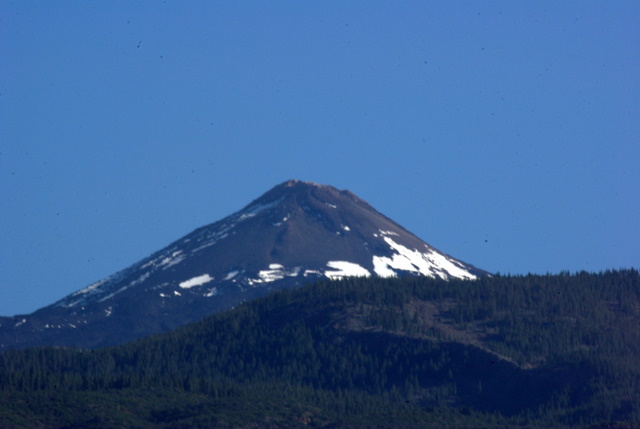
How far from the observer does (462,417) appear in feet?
579

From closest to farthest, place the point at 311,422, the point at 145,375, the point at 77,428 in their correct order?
1. the point at 77,428
2. the point at 311,422
3. the point at 145,375

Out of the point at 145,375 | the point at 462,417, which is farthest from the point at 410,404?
the point at 145,375

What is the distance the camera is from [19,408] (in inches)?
6344

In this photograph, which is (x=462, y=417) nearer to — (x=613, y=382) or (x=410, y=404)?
(x=410, y=404)

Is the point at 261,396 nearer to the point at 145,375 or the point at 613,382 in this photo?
the point at 145,375

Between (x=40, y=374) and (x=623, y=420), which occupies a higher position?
(x=40, y=374)

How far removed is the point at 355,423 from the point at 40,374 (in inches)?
2023

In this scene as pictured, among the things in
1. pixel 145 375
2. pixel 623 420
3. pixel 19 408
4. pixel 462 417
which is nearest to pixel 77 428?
pixel 19 408

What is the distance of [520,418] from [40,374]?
239 feet

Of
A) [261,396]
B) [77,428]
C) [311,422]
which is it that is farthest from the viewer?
[261,396]

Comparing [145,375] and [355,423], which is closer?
[355,423]

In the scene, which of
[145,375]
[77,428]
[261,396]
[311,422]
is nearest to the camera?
[77,428]

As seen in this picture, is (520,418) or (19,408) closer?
(19,408)

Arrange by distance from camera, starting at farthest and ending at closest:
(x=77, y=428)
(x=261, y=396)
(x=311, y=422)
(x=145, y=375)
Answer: (x=145, y=375) < (x=261, y=396) < (x=311, y=422) < (x=77, y=428)
